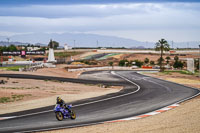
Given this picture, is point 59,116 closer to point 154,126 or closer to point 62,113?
point 62,113

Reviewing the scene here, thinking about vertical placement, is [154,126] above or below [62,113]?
below

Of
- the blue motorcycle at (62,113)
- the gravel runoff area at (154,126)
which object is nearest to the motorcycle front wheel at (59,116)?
the blue motorcycle at (62,113)

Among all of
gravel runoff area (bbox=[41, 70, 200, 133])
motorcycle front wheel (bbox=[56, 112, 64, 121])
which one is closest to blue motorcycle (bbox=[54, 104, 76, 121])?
motorcycle front wheel (bbox=[56, 112, 64, 121])

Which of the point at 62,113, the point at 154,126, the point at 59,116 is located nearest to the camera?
the point at 154,126

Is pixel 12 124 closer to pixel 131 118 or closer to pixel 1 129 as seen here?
pixel 1 129

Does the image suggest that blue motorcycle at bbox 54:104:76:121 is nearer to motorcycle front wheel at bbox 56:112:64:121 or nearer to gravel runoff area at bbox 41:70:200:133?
motorcycle front wheel at bbox 56:112:64:121

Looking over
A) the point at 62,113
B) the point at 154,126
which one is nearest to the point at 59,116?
the point at 62,113

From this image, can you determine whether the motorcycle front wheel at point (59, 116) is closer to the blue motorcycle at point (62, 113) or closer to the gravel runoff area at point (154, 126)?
the blue motorcycle at point (62, 113)

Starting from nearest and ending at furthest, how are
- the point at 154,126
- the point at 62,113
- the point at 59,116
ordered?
the point at 154,126 < the point at 59,116 < the point at 62,113

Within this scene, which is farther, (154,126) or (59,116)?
(59,116)

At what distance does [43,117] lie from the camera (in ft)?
70.8

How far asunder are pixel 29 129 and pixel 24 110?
695 cm

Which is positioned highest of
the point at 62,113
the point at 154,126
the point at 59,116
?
the point at 62,113

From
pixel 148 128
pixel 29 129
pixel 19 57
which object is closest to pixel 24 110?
pixel 29 129
